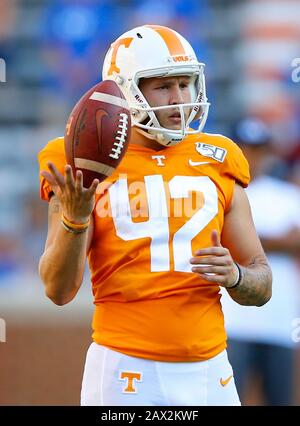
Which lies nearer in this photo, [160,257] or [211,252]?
[211,252]

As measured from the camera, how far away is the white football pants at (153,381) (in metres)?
2.71

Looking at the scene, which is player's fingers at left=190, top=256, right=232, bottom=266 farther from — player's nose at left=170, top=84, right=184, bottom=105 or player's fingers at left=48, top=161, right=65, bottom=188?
player's nose at left=170, top=84, right=184, bottom=105

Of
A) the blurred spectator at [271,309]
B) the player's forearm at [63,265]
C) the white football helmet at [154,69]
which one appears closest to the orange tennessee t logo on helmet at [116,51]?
the white football helmet at [154,69]

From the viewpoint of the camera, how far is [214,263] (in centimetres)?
258

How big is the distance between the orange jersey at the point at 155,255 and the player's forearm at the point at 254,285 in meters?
0.08

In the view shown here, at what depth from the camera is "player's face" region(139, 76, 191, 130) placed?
112 inches

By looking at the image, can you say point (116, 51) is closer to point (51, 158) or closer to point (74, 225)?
point (51, 158)

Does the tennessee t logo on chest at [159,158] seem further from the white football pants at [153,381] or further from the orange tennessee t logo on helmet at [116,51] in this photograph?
the white football pants at [153,381]

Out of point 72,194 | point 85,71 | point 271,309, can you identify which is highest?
point 85,71

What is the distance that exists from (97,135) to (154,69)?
414mm

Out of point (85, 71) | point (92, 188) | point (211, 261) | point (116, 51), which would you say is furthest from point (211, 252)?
point (85, 71)

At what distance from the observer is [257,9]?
7.39 metres

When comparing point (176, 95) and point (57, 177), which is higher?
point (176, 95)

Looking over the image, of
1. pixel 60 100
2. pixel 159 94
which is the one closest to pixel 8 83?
pixel 60 100
